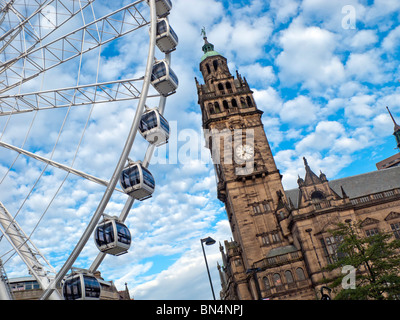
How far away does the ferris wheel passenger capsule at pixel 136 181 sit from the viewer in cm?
2148

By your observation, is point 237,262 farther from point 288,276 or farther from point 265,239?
point 288,276

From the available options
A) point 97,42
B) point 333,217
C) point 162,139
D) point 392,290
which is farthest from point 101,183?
point 333,217

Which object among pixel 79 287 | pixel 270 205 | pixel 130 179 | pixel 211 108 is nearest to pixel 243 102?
pixel 211 108

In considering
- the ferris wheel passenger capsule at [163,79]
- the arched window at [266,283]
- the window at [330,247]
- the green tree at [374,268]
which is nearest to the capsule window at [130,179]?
the ferris wheel passenger capsule at [163,79]

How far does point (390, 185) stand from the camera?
191ft

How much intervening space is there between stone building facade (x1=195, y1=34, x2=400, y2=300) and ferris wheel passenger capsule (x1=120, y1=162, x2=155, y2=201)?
2931 cm

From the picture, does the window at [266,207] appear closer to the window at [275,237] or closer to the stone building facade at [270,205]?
the stone building facade at [270,205]

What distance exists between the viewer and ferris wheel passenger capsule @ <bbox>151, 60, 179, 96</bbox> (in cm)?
2486

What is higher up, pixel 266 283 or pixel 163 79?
pixel 163 79

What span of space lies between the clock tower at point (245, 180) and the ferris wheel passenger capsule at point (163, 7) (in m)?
33.0

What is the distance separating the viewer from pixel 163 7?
27438 mm

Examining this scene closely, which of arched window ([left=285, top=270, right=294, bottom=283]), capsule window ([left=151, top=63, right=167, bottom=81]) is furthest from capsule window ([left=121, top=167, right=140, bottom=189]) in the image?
arched window ([left=285, top=270, right=294, bottom=283])

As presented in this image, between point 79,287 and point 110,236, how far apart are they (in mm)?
2924
